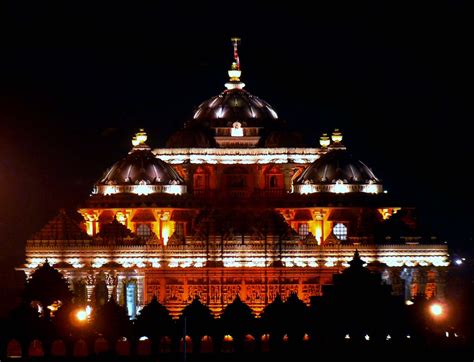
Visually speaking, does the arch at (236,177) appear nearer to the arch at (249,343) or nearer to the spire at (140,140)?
A: the spire at (140,140)

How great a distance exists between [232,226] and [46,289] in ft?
32.3

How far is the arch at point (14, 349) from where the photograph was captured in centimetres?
7150

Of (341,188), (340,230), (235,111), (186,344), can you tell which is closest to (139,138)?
(235,111)

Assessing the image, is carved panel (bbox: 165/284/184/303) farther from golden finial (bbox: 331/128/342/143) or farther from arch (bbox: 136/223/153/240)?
golden finial (bbox: 331/128/342/143)

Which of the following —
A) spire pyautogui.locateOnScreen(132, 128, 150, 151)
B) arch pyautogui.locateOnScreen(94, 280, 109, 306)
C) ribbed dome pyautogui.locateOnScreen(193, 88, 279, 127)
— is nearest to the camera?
arch pyautogui.locateOnScreen(94, 280, 109, 306)

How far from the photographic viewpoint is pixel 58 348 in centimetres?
7294

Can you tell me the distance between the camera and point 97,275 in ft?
280

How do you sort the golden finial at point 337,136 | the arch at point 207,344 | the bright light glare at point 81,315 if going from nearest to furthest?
the arch at point 207,344, the bright light glare at point 81,315, the golden finial at point 337,136

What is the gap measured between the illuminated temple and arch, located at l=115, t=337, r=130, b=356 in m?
7.66

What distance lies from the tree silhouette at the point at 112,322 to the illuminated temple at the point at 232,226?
413 inches

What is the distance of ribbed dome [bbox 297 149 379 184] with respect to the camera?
89750 millimetres

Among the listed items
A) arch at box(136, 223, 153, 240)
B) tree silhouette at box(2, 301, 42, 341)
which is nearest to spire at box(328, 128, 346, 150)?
arch at box(136, 223, 153, 240)

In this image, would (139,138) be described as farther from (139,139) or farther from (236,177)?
(236,177)

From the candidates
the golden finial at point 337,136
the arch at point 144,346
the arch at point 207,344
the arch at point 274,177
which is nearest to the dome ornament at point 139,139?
the arch at point 274,177
